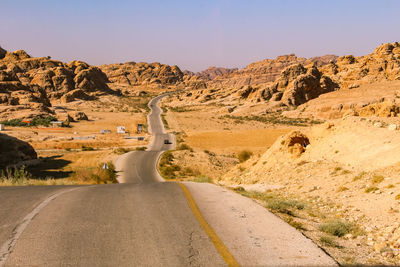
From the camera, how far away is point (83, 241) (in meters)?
5.47

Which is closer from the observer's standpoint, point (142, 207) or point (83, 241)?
point (83, 241)

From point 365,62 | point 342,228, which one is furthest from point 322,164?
point 365,62

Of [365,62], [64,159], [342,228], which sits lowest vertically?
[64,159]

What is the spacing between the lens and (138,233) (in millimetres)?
5922

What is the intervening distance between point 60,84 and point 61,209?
13108 centimetres

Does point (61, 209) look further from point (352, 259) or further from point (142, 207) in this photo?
point (352, 259)

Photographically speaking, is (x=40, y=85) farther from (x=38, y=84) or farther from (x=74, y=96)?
(x=74, y=96)

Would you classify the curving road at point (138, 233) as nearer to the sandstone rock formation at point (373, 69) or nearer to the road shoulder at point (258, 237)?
the road shoulder at point (258, 237)

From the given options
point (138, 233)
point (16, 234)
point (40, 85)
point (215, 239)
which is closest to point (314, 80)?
A: point (40, 85)

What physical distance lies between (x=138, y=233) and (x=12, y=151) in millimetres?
34573

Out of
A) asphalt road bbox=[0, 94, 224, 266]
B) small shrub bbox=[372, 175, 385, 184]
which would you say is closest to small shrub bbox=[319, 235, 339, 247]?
asphalt road bbox=[0, 94, 224, 266]

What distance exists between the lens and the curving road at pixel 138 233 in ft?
15.8

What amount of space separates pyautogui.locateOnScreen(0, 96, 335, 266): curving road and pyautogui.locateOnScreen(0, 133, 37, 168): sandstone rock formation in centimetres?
2822

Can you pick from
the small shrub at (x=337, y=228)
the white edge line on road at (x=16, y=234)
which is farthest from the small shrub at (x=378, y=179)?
the white edge line on road at (x=16, y=234)
